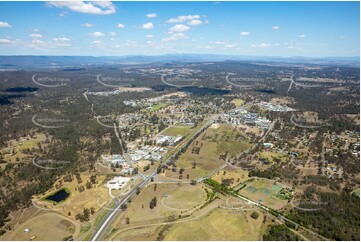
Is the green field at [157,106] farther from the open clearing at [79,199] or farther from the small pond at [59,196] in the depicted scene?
the small pond at [59,196]

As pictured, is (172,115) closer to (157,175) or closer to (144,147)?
(144,147)

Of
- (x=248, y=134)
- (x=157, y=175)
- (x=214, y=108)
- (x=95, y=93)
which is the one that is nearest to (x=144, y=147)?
(x=157, y=175)

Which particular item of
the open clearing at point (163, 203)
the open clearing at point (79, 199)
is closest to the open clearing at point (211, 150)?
the open clearing at point (163, 203)

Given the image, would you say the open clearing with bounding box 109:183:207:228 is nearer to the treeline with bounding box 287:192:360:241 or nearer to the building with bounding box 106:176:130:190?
the building with bounding box 106:176:130:190

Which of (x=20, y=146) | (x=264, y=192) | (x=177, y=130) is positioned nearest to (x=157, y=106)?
(x=177, y=130)

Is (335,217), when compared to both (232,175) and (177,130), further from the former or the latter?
(177,130)

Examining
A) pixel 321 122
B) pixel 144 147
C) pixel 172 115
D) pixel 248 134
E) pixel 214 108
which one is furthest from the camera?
pixel 214 108

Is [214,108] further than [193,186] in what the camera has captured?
Yes
